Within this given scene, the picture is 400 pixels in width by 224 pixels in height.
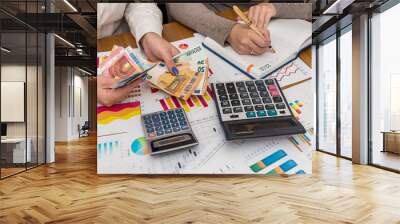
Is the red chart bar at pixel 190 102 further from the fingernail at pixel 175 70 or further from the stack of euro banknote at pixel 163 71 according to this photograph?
the fingernail at pixel 175 70

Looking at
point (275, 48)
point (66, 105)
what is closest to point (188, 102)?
point (275, 48)

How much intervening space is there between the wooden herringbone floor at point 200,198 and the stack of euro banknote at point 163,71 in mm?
1213

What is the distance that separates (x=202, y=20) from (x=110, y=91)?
1.54m

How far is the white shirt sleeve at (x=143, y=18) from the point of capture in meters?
5.07

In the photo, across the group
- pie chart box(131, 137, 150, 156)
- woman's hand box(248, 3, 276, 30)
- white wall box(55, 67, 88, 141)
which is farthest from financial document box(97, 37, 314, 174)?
white wall box(55, 67, 88, 141)

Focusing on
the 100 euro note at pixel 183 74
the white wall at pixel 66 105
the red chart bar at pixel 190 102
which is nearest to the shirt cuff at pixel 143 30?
the 100 euro note at pixel 183 74

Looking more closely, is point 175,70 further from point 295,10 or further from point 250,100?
point 295,10

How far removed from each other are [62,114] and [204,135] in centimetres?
925

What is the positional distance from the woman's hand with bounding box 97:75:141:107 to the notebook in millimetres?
1170

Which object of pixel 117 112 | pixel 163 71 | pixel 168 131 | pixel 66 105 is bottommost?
pixel 168 131

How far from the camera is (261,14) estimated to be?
516 cm

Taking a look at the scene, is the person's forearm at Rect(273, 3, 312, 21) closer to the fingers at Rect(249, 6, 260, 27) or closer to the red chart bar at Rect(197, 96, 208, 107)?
the fingers at Rect(249, 6, 260, 27)

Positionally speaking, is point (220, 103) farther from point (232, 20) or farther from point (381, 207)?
point (381, 207)

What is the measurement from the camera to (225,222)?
10.1 ft
